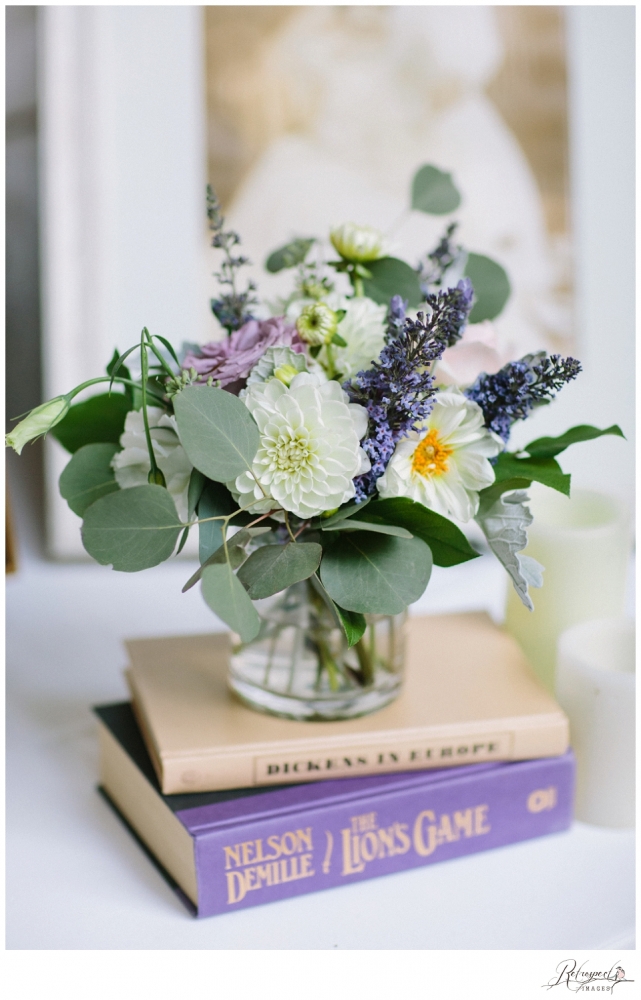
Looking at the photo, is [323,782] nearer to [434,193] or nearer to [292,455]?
[292,455]

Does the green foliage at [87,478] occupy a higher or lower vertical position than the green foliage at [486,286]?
lower

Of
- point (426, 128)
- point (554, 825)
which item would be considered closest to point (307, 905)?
point (554, 825)

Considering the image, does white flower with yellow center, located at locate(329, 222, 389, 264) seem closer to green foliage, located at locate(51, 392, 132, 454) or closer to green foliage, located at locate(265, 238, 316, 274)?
green foliage, located at locate(265, 238, 316, 274)

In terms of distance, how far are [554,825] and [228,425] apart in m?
0.36

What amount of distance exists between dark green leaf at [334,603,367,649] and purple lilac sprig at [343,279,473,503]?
6cm

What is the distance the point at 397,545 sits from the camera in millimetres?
464

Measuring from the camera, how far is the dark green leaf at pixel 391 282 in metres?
0.55

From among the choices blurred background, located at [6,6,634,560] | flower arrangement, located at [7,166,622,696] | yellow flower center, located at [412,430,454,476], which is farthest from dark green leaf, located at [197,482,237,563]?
blurred background, located at [6,6,634,560]

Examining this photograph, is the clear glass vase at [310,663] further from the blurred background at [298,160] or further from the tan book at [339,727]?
the blurred background at [298,160]

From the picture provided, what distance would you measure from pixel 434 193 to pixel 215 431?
29 centimetres

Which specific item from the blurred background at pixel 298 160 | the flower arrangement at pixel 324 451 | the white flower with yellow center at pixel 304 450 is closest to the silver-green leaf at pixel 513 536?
the flower arrangement at pixel 324 451

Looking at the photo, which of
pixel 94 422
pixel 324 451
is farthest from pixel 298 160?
pixel 324 451

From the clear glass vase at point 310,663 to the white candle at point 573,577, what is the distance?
133 mm
